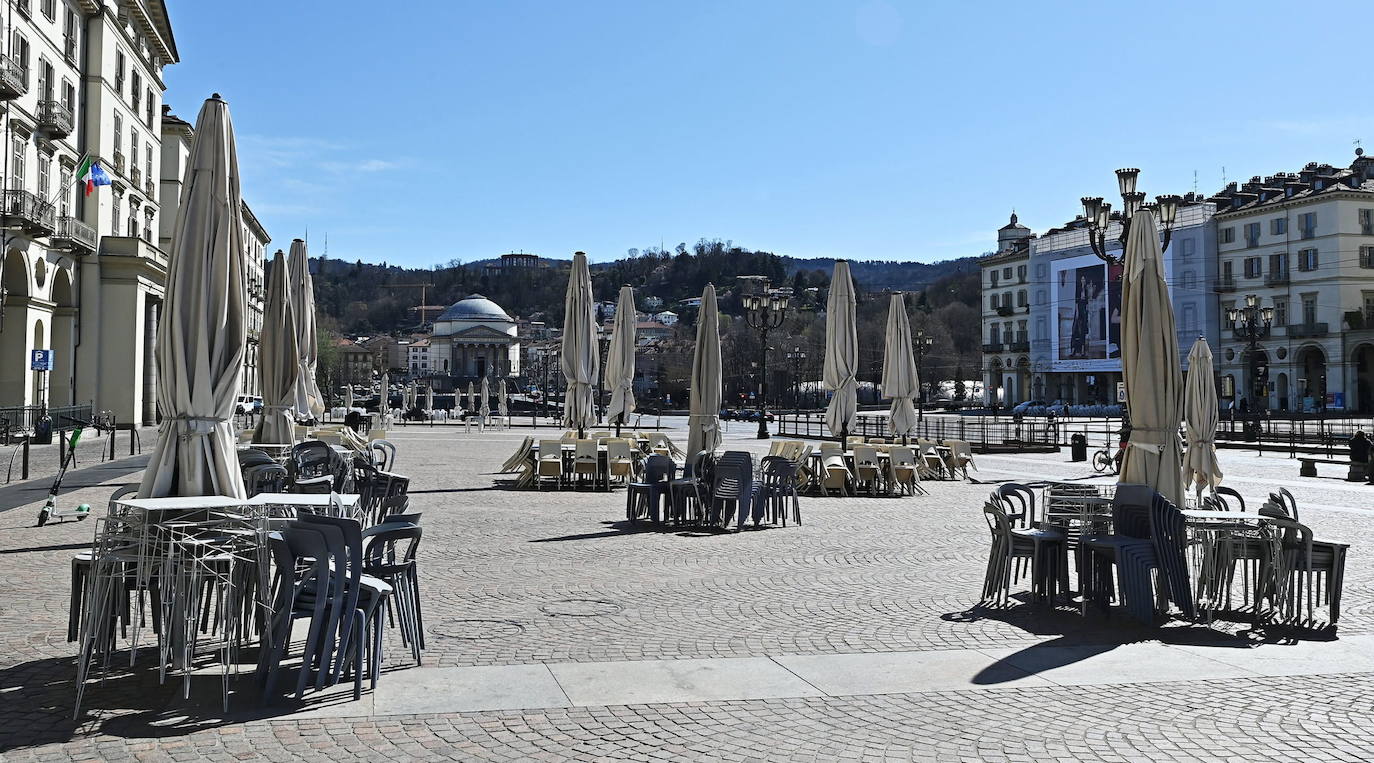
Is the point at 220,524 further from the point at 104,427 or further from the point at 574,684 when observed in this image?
the point at 104,427

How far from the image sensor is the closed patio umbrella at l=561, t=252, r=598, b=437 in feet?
70.4

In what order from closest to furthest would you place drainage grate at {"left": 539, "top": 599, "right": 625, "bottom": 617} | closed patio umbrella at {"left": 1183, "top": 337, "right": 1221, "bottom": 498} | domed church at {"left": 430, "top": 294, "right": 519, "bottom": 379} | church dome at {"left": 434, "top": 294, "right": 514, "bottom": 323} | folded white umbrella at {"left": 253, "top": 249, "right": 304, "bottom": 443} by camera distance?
drainage grate at {"left": 539, "top": 599, "right": 625, "bottom": 617}
closed patio umbrella at {"left": 1183, "top": 337, "right": 1221, "bottom": 498}
folded white umbrella at {"left": 253, "top": 249, "right": 304, "bottom": 443}
domed church at {"left": 430, "top": 294, "right": 519, "bottom": 379}
church dome at {"left": 434, "top": 294, "right": 514, "bottom": 323}

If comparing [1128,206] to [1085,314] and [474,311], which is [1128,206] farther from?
[474,311]

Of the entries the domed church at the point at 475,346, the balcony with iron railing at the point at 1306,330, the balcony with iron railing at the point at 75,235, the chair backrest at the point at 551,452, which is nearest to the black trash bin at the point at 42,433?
the balcony with iron railing at the point at 75,235


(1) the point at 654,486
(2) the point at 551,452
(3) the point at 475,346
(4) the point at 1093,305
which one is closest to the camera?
(1) the point at 654,486

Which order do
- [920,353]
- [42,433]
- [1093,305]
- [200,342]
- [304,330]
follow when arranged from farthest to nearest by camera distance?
[1093,305], [920,353], [42,433], [304,330], [200,342]

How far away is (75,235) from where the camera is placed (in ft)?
126

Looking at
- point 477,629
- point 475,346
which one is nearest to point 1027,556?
point 477,629

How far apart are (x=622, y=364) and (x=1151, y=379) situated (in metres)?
15.8

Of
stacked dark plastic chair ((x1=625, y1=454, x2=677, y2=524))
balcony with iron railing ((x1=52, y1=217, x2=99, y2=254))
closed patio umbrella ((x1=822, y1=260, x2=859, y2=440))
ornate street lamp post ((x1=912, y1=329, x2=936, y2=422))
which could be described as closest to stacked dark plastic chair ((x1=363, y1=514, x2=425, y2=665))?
stacked dark plastic chair ((x1=625, y1=454, x2=677, y2=524))

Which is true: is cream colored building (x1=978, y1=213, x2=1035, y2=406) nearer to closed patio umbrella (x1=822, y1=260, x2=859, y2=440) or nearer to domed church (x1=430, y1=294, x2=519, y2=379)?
closed patio umbrella (x1=822, y1=260, x2=859, y2=440)

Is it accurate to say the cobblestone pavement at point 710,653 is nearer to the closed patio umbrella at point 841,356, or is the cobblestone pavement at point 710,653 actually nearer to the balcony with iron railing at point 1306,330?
the closed patio umbrella at point 841,356

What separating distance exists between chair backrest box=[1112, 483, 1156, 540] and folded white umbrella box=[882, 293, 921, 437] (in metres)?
13.2

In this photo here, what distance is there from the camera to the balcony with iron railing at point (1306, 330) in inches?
2751
